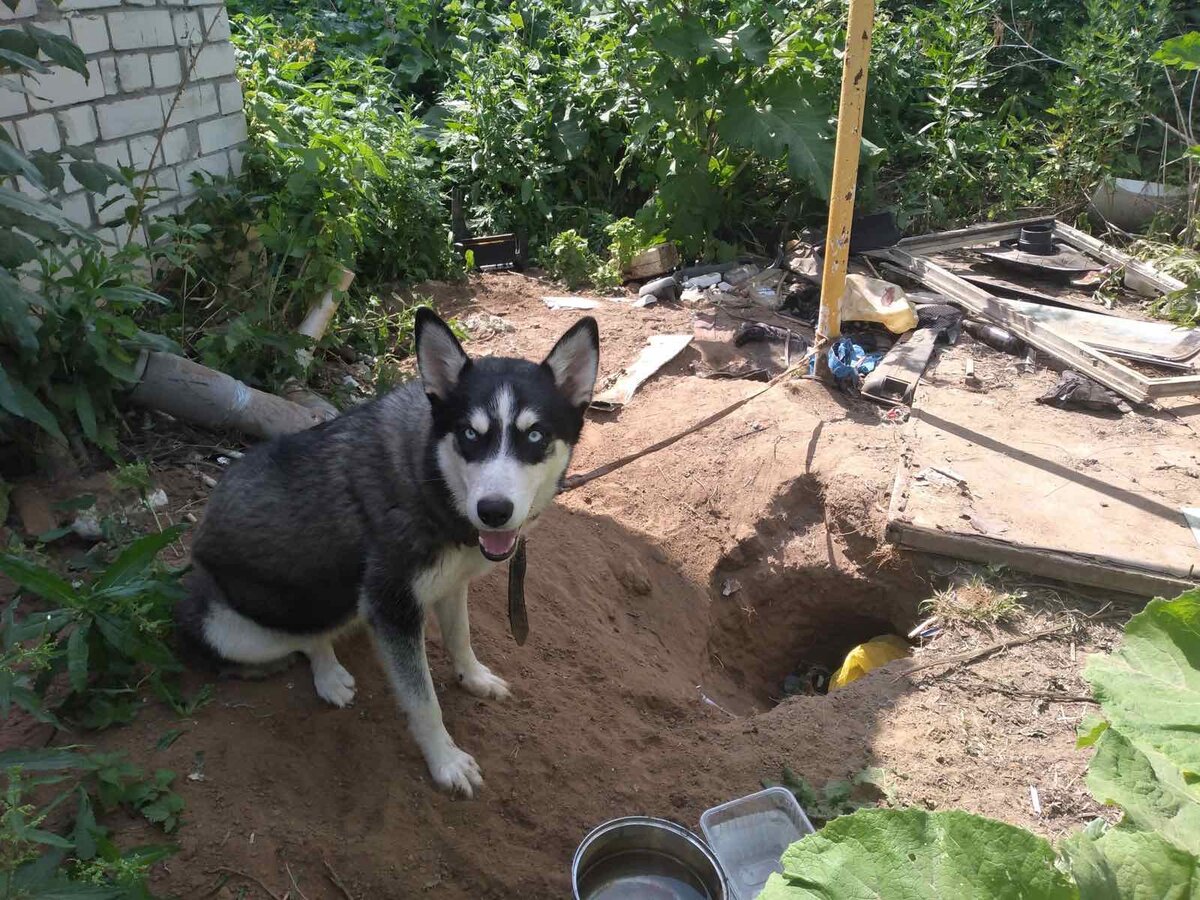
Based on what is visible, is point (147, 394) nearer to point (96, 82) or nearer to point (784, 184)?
point (96, 82)

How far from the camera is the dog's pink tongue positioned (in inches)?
103

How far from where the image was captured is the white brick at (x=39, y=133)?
427 centimetres

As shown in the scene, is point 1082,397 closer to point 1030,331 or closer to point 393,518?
point 1030,331

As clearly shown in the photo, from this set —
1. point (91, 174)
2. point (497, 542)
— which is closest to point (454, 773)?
point (497, 542)

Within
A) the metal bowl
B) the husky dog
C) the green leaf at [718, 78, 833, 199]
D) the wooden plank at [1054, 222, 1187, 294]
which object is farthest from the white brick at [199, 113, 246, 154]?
the wooden plank at [1054, 222, 1187, 294]

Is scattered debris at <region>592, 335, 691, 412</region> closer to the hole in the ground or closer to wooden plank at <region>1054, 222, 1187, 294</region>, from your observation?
the hole in the ground

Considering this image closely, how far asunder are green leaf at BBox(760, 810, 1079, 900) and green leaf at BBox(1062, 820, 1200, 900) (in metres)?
0.05

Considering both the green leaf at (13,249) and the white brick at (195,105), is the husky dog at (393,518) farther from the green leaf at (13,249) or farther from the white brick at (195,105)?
the white brick at (195,105)

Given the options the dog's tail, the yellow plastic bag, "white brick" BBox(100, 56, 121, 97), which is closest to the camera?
the dog's tail

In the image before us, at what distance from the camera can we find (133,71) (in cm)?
503

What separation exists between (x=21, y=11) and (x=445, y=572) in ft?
12.6

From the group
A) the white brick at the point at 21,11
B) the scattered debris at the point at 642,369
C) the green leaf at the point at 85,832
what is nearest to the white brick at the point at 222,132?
the white brick at the point at 21,11

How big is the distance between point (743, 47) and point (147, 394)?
513 centimetres

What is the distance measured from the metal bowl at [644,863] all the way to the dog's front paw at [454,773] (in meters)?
0.52
